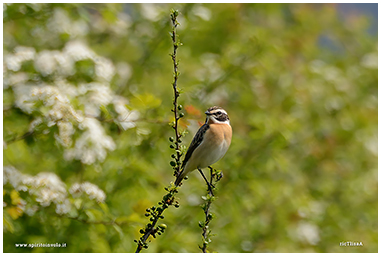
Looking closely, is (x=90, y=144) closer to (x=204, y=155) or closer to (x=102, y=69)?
(x=102, y=69)

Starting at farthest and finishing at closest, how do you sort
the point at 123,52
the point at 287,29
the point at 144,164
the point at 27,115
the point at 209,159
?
the point at 287,29, the point at 123,52, the point at 144,164, the point at 27,115, the point at 209,159

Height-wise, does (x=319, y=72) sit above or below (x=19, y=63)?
above

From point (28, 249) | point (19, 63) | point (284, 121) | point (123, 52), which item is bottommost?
point (28, 249)

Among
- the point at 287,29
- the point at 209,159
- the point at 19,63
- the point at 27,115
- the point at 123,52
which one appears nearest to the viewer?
the point at 209,159

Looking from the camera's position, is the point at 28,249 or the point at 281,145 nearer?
the point at 28,249

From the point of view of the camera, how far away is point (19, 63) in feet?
13.5

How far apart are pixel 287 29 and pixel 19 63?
5.66m

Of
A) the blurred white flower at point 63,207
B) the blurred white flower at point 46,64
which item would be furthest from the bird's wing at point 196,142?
the blurred white flower at point 46,64

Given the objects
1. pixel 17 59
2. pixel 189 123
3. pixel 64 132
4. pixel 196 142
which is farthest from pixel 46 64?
pixel 196 142

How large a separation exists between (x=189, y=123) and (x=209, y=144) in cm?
28

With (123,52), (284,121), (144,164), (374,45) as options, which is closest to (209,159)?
(144,164)

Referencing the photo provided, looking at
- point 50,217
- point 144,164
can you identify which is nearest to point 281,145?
point 144,164

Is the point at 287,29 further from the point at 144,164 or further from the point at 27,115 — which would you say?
the point at 27,115

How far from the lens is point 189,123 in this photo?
367cm
